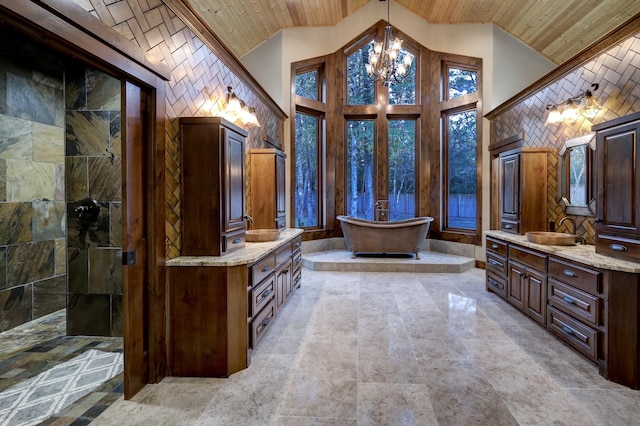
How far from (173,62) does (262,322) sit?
219 cm

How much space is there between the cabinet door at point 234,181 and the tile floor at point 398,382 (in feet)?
3.67

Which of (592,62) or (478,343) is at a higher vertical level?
(592,62)

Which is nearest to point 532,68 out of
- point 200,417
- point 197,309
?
point 197,309

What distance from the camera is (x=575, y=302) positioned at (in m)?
2.68

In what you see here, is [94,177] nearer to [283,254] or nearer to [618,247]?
[283,254]

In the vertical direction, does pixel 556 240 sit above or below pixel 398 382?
above

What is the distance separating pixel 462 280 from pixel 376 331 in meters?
2.54

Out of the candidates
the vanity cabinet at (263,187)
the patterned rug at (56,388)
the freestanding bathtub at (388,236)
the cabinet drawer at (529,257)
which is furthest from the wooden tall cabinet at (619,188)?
the patterned rug at (56,388)

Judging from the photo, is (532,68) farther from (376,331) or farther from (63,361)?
(63,361)

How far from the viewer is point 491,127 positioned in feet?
18.8

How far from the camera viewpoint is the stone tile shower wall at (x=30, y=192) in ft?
10.8

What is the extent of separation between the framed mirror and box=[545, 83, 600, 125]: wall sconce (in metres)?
0.22

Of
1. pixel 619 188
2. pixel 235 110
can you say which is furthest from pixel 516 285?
pixel 235 110

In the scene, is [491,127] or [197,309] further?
[491,127]
